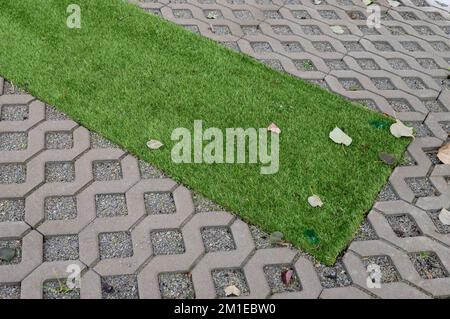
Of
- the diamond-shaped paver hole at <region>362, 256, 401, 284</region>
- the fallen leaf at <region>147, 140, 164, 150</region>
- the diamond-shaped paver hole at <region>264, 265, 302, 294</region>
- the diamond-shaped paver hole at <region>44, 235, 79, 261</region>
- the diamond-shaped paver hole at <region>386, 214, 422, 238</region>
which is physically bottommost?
the diamond-shaped paver hole at <region>44, 235, 79, 261</region>

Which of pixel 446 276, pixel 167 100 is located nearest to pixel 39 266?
pixel 167 100

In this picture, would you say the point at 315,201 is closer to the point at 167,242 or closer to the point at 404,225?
the point at 404,225

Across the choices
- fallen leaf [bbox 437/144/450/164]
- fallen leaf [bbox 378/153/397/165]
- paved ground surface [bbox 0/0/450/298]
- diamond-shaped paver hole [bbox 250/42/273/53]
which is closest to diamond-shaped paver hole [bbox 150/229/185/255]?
paved ground surface [bbox 0/0/450/298]

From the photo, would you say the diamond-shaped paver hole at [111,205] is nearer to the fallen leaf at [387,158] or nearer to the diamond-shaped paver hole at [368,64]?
the fallen leaf at [387,158]

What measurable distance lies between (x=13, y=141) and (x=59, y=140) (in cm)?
28

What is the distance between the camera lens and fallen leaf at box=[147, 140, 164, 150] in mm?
3293

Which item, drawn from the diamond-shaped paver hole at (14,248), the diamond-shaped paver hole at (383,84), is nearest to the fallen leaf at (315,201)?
the diamond-shaped paver hole at (383,84)

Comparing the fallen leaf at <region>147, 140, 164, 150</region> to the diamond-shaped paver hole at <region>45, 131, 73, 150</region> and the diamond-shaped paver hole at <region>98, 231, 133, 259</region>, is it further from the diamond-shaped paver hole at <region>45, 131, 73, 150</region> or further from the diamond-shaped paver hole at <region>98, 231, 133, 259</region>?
the diamond-shaped paver hole at <region>98, 231, 133, 259</region>

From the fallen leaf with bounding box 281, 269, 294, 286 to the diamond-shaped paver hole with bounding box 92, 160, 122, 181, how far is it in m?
1.14

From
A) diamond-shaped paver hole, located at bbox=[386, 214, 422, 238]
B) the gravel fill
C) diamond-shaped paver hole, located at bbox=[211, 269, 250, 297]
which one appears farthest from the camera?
diamond-shaped paver hole, located at bbox=[386, 214, 422, 238]

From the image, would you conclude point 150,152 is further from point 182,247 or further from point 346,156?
point 346,156

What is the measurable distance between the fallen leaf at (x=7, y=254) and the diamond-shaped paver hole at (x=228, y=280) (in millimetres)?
1019

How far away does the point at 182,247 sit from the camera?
2777mm

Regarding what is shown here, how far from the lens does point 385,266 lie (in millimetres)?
2801
